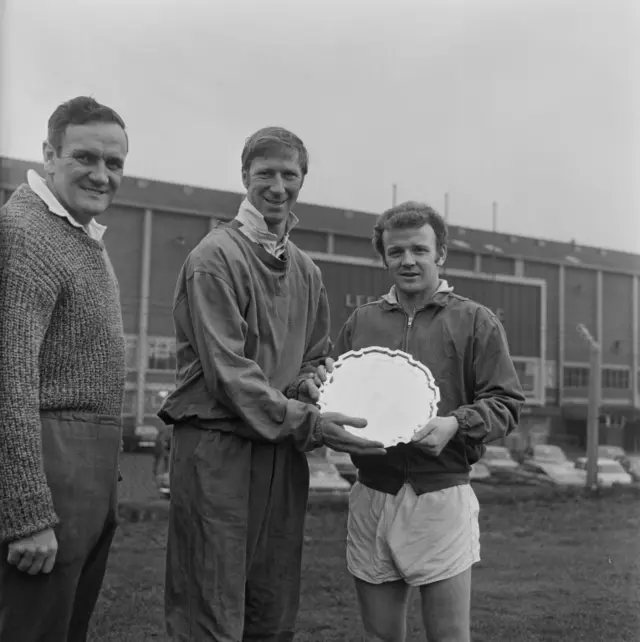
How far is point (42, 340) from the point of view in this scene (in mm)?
2105

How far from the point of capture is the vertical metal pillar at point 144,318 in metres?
21.6

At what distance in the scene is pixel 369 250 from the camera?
3095cm

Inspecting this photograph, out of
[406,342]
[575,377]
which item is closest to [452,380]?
[406,342]

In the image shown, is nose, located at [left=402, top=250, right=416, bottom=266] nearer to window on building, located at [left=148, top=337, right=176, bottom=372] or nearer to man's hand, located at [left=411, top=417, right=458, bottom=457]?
man's hand, located at [left=411, top=417, right=458, bottom=457]

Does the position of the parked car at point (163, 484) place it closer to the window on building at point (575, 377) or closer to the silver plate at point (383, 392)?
the silver plate at point (383, 392)

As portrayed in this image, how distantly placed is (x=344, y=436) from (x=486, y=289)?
76.2 feet

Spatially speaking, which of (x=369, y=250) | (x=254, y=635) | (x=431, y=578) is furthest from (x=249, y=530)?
(x=369, y=250)

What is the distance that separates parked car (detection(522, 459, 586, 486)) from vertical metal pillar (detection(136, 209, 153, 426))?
10516mm

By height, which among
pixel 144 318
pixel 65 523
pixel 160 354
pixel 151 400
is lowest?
pixel 151 400

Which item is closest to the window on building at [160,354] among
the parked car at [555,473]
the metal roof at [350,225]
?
the metal roof at [350,225]

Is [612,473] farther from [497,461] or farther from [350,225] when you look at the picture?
[350,225]

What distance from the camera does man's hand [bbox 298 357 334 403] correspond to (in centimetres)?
251

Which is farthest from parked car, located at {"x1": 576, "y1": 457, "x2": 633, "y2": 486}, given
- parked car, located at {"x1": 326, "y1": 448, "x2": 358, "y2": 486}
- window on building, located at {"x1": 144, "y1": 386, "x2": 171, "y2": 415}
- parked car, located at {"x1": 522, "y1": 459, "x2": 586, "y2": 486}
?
window on building, located at {"x1": 144, "y1": 386, "x2": 171, "y2": 415}

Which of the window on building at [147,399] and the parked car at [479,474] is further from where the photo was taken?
the window on building at [147,399]
